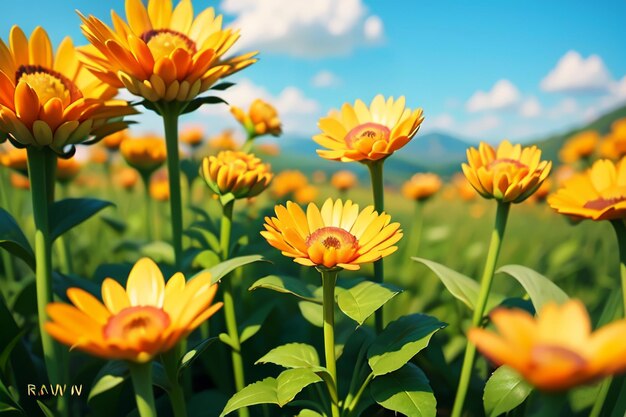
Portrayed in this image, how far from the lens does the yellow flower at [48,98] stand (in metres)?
0.66

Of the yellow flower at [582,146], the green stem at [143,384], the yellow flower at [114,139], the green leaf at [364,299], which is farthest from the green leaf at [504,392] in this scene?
the yellow flower at [582,146]

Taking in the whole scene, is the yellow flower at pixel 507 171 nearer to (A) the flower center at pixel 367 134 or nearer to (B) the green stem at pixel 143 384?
(A) the flower center at pixel 367 134

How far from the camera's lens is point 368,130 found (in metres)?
0.78

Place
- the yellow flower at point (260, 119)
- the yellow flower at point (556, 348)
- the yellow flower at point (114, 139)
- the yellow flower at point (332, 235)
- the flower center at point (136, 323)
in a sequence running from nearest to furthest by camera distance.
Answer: the yellow flower at point (556, 348) → the flower center at point (136, 323) → the yellow flower at point (332, 235) → the yellow flower at point (260, 119) → the yellow flower at point (114, 139)

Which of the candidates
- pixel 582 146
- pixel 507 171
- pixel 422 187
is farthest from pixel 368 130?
pixel 582 146

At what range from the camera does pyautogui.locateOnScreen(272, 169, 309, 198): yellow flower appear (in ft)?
6.52

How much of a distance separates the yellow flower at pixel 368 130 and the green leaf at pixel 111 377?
0.37 metres

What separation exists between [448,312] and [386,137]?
0.71 meters

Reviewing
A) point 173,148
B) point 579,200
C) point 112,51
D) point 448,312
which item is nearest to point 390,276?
point 448,312

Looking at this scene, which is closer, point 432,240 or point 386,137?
point 386,137

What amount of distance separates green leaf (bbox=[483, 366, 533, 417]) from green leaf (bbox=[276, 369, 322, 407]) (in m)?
0.25

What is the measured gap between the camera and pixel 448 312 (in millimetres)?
1329

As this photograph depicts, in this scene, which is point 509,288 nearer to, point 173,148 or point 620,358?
point 173,148

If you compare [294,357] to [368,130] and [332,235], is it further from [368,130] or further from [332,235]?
[368,130]
